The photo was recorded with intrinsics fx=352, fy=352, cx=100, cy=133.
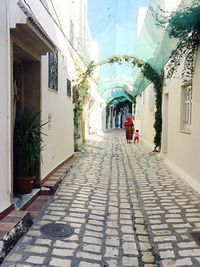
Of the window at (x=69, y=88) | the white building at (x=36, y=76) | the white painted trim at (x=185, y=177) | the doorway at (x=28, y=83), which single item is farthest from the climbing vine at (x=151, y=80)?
the doorway at (x=28, y=83)

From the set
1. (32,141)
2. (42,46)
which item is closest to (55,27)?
(42,46)

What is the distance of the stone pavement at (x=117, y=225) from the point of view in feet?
11.6

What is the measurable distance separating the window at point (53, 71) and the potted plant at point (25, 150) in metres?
1.74

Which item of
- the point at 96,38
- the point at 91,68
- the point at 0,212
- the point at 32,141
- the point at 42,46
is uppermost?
the point at 96,38

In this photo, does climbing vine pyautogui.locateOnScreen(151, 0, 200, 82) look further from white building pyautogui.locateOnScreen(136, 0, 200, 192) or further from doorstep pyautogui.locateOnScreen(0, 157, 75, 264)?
doorstep pyautogui.locateOnScreen(0, 157, 75, 264)

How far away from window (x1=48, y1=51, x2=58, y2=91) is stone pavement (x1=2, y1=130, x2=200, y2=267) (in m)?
2.01

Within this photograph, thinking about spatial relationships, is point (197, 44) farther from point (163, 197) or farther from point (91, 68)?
point (91, 68)

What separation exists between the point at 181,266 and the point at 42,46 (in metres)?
3.55

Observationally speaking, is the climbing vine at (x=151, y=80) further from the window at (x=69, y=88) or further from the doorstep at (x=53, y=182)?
the doorstep at (x=53, y=182)

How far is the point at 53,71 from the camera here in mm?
7469

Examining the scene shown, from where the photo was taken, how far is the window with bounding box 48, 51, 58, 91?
7.13 metres

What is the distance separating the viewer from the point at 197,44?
6.88 m

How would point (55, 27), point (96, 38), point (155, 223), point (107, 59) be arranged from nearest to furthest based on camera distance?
point (155, 223) < point (55, 27) < point (107, 59) < point (96, 38)

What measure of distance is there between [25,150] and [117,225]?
1816mm
